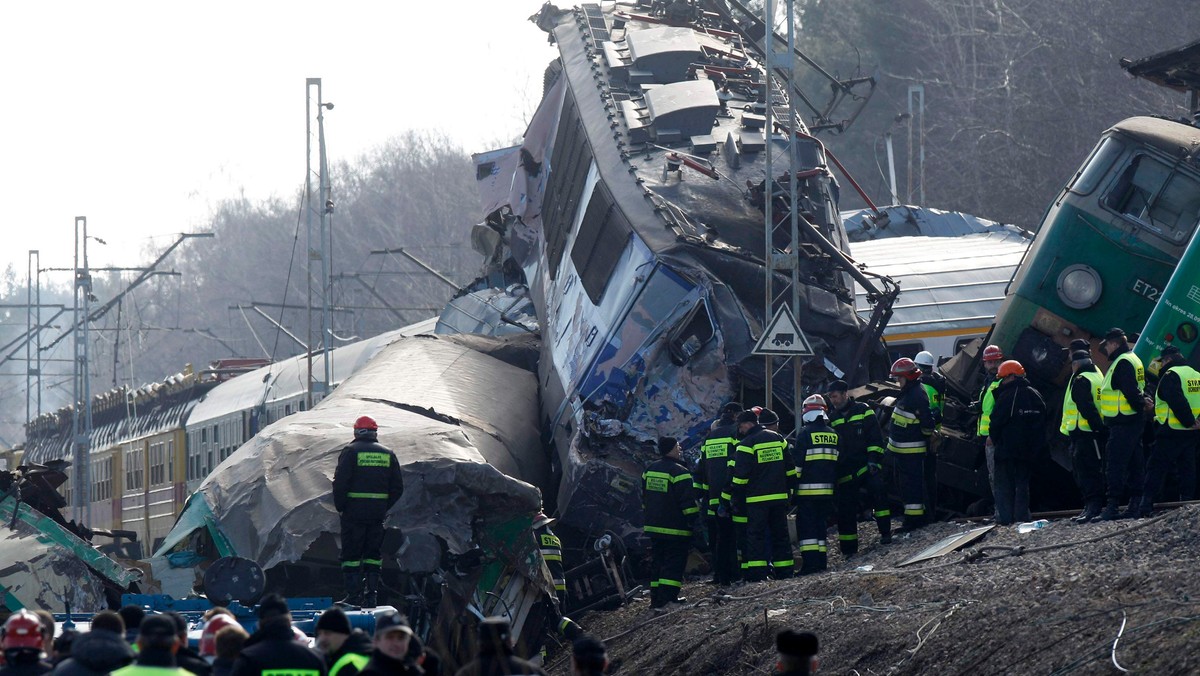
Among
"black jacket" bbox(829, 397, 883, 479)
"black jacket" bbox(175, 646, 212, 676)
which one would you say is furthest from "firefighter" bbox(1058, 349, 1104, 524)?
"black jacket" bbox(175, 646, 212, 676)

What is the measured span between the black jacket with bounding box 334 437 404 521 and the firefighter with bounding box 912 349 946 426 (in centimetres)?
476

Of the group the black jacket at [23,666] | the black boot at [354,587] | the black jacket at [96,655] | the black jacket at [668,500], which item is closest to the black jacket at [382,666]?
the black jacket at [96,655]

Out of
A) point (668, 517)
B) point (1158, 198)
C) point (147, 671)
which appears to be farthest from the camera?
point (1158, 198)

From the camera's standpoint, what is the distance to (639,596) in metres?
14.5

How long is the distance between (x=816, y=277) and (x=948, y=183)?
33.2 meters

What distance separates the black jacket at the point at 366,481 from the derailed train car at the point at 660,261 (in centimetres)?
295

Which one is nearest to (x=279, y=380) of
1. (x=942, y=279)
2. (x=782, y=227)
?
(x=942, y=279)

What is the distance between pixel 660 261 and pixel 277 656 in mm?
→ 9469

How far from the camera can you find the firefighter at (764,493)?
13.1 m

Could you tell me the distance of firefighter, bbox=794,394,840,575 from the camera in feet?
43.2

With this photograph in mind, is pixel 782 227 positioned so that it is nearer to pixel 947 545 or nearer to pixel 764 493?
pixel 764 493

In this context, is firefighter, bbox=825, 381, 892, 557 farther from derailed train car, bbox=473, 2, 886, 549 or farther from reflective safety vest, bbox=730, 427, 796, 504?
derailed train car, bbox=473, 2, 886, 549

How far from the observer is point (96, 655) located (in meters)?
6.45

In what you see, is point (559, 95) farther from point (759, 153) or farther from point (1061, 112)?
point (1061, 112)
